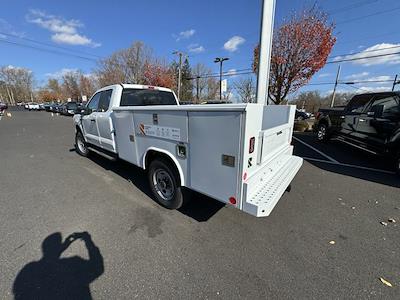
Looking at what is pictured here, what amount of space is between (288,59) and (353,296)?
12.3 m

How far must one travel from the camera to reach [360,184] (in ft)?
15.3

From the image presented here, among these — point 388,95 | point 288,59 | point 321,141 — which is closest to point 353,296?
point 388,95

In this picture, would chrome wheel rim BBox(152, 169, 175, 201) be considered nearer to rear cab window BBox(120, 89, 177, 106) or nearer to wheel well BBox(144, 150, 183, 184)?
wheel well BBox(144, 150, 183, 184)

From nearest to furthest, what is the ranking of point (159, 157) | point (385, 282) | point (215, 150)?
1. point (385, 282)
2. point (215, 150)
3. point (159, 157)

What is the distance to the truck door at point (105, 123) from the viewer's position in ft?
14.6

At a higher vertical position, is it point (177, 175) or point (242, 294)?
point (177, 175)

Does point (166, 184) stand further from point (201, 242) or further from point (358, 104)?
point (358, 104)

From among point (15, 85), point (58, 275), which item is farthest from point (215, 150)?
point (15, 85)

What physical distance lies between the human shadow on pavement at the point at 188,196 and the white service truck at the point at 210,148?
295mm

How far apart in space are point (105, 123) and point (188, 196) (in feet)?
9.01

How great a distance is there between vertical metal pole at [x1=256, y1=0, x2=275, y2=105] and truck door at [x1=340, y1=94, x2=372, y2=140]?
181 inches

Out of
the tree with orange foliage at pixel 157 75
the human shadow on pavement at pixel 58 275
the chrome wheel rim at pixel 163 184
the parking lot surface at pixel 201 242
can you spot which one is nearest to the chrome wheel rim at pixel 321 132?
the parking lot surface at pixel 201 242

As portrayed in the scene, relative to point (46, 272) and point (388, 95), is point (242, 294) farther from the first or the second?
point (388, 95)

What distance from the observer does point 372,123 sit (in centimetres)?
593
